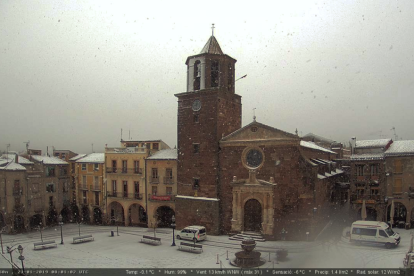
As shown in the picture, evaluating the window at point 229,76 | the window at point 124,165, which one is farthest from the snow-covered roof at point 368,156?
the window at point 124,165

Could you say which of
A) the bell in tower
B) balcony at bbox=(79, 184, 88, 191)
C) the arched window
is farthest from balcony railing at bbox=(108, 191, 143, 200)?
the arched window

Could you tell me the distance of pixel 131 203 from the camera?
3519cm

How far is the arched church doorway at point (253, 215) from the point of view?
90.1 feet

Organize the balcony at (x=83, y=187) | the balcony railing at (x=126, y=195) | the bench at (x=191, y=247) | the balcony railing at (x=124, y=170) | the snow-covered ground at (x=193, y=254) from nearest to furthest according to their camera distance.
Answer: the snow-covered ground at (x=193, y=254), the bench at (x=191, y=247), the balcony railing at (x=126, y=195), the balcony railing at (x=124, y=170), the balcony at (x=83, y=187)

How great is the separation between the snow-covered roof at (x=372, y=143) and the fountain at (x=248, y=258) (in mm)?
16557

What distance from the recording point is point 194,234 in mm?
26266

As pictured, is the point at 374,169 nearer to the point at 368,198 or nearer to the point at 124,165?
the point at 368,198

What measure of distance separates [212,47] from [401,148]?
17.8 metres

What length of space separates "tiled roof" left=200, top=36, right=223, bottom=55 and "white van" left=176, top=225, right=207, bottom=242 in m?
13.9

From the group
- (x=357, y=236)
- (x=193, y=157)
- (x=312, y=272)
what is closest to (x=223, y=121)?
(x=193, y=157)

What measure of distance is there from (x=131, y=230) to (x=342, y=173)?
893 inches

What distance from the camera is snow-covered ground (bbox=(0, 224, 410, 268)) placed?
1955cm

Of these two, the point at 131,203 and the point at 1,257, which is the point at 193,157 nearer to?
the point at 131,203

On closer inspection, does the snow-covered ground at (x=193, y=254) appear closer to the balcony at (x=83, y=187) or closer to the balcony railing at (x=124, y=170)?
the balcony railing at (x=124, y=170)
